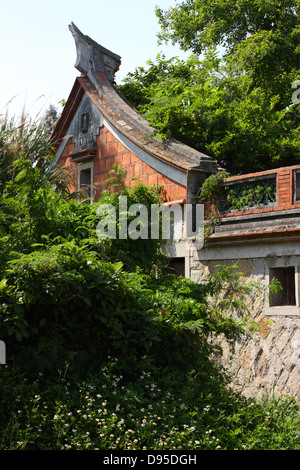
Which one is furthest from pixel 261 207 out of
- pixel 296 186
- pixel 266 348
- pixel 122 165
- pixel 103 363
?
pixel 103 363

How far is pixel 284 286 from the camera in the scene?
8219mm

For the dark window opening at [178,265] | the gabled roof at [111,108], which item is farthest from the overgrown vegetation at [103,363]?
the gabled roof at [111,108]

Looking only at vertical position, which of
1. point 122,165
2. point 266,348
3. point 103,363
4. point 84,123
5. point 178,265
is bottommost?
point 266,348

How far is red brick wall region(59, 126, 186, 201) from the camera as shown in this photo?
9665 millimetres

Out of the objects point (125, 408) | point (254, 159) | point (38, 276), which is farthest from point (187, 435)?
point (254, 159)

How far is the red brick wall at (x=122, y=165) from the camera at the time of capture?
966 centimetres

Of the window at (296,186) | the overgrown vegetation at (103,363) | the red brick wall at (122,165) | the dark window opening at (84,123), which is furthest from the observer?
the dark window opening at (84,123)

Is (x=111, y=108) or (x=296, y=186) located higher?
(x=111, y=108)

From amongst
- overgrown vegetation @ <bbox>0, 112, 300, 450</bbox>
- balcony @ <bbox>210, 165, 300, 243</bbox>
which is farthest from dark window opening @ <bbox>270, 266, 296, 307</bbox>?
overgrown vegetation @ <bbox>0, 112, 300, 450</bbox>

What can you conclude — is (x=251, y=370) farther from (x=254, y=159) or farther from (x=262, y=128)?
(x=262, y=128)

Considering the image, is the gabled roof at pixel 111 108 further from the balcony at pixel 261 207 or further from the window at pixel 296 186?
the window at pixel 296 186

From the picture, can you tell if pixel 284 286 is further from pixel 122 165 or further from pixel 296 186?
pixel 122 165

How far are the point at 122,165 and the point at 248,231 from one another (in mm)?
3606

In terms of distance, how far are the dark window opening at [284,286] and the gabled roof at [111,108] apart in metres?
2.04
